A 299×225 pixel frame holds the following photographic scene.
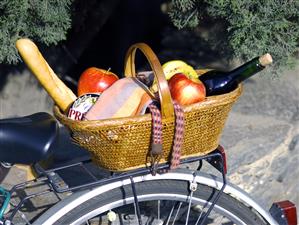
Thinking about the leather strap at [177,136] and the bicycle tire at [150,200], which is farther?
the bicycle tire at [150,200]

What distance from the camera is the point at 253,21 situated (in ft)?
9.50

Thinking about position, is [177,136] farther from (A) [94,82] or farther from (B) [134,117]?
(A) [94,82]

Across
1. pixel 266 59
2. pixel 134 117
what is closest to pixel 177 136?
pixel 134 117

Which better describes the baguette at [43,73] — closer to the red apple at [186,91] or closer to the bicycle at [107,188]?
the bicycle at [107,188]

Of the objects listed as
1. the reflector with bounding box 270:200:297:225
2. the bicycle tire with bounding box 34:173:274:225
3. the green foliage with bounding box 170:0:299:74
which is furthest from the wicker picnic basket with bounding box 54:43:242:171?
the green foliage with bounding box 170:0:299:74

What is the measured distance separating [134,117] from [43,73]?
390 mm

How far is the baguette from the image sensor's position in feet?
7.06

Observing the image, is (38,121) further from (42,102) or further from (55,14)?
(42,102)

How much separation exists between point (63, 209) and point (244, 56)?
1348 mm

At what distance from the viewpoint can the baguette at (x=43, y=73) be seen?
2150 mm

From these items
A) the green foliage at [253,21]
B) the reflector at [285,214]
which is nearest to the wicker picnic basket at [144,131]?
the reflector at [285,214]

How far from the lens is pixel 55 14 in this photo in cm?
291

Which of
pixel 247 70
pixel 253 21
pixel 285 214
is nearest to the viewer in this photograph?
pixel 247 70

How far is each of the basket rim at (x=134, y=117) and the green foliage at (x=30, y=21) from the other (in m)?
0.75
